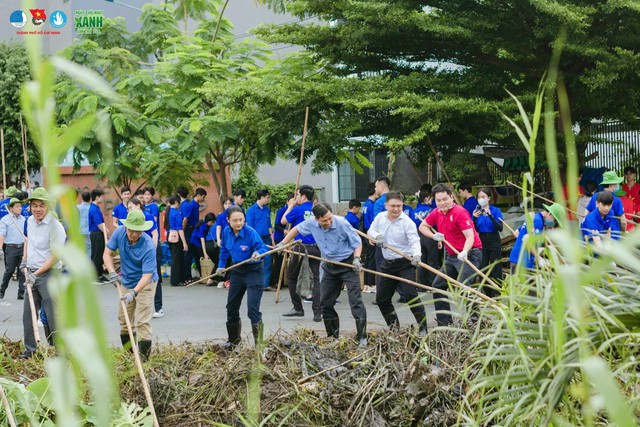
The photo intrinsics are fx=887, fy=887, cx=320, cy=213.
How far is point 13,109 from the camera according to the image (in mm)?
26469

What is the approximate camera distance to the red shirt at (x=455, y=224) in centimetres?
947

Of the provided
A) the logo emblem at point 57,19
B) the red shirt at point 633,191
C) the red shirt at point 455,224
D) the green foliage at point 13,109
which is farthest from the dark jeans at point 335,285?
the logo emblem at point 57,19

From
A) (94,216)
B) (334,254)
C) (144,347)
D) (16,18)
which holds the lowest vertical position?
(144,347)

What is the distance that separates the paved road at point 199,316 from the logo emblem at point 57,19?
1204 cm

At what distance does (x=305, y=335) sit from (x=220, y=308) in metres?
4.90

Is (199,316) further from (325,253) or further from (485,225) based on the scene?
(485,225)

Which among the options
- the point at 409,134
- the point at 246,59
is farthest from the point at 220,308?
the point at 246,59

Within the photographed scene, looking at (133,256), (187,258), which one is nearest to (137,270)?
(133,256)

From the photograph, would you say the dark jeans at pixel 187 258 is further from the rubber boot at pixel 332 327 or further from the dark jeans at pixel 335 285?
the rubber boot at pixel 332 327

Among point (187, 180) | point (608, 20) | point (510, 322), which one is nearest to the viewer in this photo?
point (510, 322)

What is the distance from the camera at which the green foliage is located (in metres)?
25.9

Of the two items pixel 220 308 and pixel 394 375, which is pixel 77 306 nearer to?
pixel 394 375

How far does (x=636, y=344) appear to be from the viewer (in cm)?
279

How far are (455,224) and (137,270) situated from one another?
3.42m
